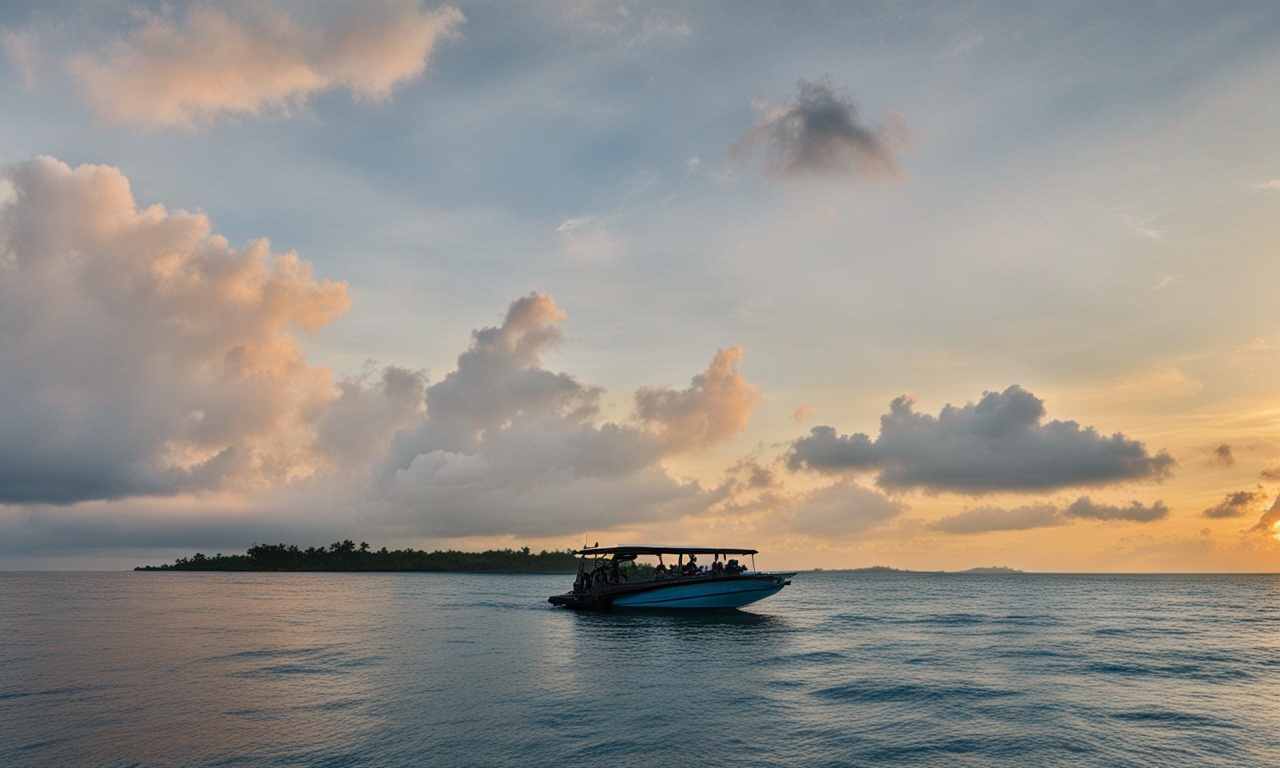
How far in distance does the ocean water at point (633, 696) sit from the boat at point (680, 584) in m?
3.42

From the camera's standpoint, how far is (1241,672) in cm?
3872

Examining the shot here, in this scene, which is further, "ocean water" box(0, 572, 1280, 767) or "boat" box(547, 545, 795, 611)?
"boat" box(547, 545, 795, 611)

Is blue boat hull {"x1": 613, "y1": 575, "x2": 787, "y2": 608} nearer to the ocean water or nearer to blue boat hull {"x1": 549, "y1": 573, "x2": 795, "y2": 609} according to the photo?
blue boat hull {"x1": 549, "y1": 573, "x2": 795, "y2": 609}

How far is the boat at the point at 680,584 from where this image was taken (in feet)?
204

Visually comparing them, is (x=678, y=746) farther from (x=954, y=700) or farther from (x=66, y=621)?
(x=66, y=621)

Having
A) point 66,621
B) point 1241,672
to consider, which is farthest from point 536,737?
point 66,621

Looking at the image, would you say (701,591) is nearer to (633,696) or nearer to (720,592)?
(720,592)

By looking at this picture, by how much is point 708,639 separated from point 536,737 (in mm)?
27135

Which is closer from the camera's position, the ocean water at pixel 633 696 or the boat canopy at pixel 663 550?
the ocean water at pixel 633 696

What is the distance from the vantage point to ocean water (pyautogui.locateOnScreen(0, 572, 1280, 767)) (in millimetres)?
22219

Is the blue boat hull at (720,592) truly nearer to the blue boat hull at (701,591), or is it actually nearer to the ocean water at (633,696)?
the blue boat hull at (701,591)

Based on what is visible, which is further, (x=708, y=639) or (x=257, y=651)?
(x=708, y=639)

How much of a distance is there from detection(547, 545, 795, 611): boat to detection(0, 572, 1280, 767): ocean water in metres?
3.42

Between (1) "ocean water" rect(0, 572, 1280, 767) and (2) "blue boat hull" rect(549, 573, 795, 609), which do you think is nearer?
(1) "ocean water" rect(0, 572, 1280, 767)
